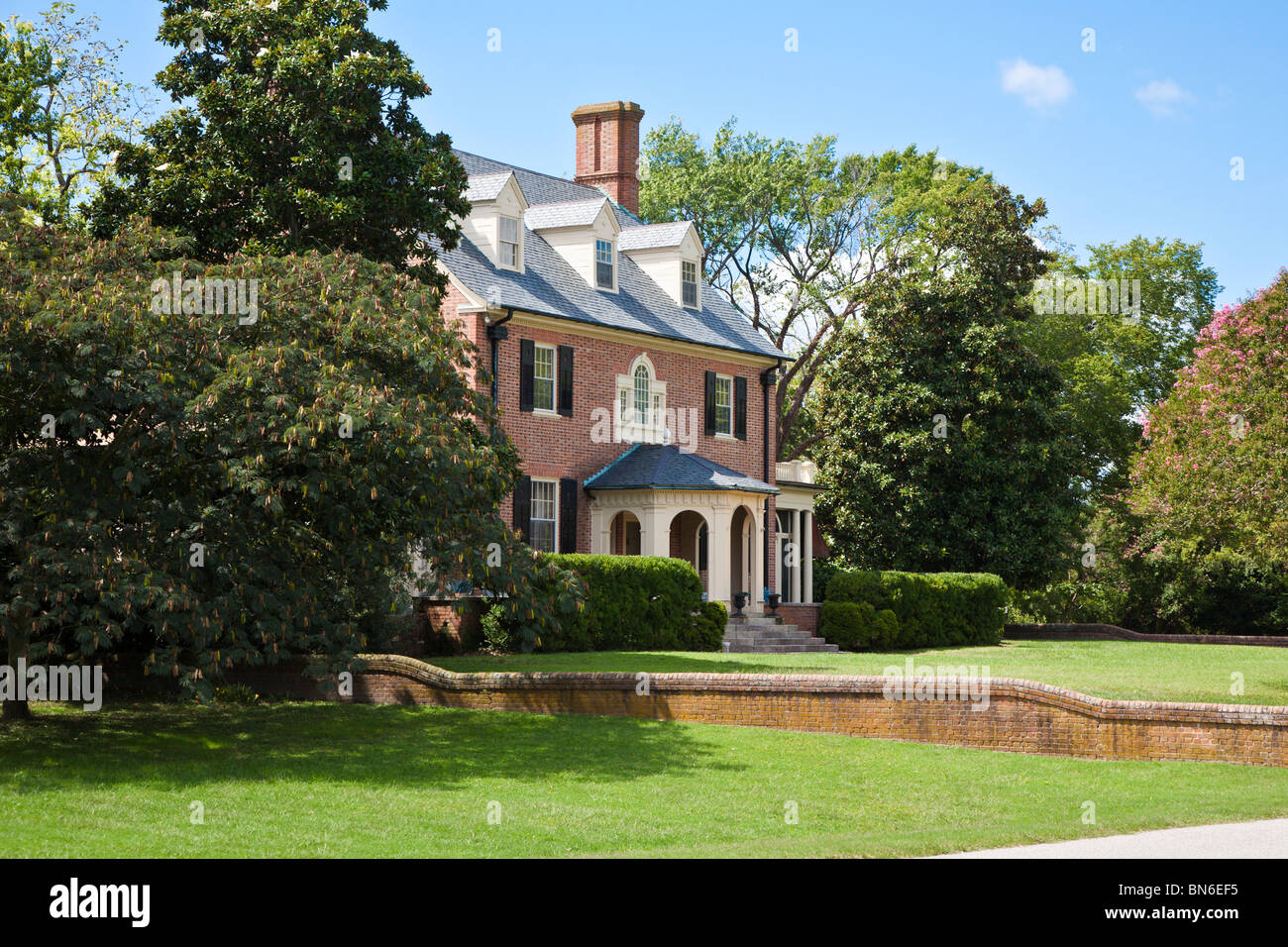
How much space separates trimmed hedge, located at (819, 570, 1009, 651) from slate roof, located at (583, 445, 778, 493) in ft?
10.4

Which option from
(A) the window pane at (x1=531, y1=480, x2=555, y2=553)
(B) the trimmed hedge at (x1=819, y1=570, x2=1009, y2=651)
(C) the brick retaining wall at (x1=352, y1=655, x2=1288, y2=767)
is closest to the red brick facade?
(A) the window pane at (x1=531, y1=480, x2=555, y2=553)

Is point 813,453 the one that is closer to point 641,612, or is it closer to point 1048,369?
point 1048,369

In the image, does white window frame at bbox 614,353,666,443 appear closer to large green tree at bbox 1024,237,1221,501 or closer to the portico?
the portico

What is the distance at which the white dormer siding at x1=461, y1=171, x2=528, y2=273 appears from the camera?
1222 inches

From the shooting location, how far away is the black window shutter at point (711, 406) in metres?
35.0

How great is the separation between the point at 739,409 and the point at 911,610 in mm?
6885

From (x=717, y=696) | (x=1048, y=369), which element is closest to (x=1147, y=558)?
(x=1048, y=369)

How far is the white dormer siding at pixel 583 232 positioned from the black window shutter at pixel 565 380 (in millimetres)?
3225

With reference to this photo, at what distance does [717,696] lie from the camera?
17609 mm

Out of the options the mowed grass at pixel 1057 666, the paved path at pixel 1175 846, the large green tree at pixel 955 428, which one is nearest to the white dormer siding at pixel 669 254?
Answer: the large green tree at pixel 955 428

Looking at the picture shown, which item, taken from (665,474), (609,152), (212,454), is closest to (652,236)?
(609,152)

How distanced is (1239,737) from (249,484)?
10.7 metres

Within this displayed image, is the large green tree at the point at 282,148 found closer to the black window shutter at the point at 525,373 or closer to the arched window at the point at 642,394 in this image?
the black window shutter at the point at 525,373

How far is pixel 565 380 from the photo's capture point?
3089 cm
